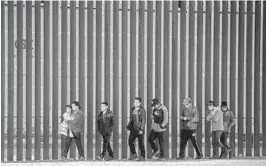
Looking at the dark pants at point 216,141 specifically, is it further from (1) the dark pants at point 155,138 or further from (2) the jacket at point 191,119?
(1) the dark pants at point 155,138

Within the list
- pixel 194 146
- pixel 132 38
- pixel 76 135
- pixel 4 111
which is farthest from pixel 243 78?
pixel 4 111

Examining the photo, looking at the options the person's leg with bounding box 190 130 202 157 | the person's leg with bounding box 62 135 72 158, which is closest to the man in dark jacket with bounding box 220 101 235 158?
the person's leg with bounding box 190 130 202 157

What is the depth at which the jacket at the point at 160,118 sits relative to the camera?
8594 mm

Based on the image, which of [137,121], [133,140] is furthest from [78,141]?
[137,121]

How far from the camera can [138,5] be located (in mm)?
9016

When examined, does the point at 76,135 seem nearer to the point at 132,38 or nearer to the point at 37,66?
the point at 37,66

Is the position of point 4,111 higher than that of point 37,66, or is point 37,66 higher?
point 37,66

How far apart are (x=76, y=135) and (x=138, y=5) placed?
2.73 m

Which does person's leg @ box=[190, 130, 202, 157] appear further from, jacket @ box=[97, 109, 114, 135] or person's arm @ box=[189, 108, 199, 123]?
jacket @ box=[97, 109, 114, 135]

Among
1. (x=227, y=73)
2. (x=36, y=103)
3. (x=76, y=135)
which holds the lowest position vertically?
(x=76, y=135)

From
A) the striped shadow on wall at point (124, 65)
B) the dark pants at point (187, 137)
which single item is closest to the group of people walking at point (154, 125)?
the dark pants at point (187, 137)

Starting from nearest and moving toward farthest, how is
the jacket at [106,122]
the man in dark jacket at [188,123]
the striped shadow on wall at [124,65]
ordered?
the jacket at [106,122] → the man in dark jacket at [188,123] → the striped shadow on wall at [124,65]

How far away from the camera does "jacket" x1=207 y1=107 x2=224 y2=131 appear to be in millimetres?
8758

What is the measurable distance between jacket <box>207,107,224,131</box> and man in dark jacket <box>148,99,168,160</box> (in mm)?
890
